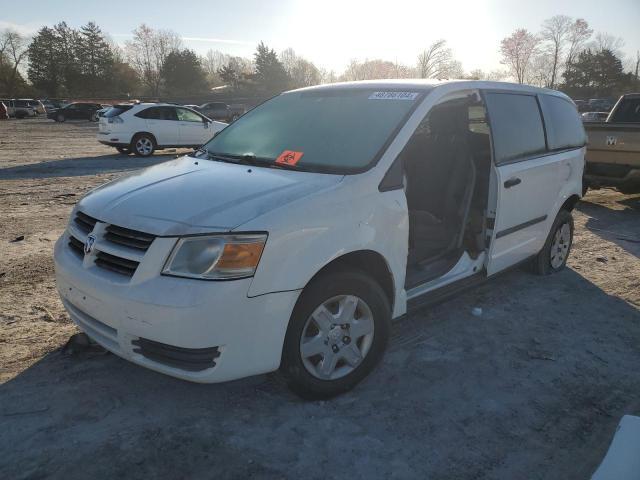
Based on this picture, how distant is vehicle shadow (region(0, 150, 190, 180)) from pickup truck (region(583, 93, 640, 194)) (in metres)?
10.1

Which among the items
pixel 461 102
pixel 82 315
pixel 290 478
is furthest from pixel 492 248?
pixel 82 315

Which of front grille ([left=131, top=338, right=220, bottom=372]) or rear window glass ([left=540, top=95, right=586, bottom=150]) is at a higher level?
rear window glass ([left=540, top=95, right=586, bottom=150])

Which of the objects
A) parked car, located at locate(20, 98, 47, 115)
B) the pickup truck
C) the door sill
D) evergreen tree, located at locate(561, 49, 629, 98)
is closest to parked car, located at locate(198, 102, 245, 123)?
parked car, located at locate(20, 98, 47, 115)

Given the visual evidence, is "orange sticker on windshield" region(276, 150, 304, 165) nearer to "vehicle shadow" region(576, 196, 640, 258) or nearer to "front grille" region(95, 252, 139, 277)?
"front grille" region(95, 252, 139, 277)

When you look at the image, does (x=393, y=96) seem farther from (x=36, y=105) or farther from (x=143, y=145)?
(x=36, y=105)

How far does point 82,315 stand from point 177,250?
2.84 feet

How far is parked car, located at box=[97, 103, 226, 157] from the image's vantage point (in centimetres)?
1481

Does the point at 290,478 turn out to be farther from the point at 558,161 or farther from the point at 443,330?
the point at 558,161

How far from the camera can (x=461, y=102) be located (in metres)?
4.07

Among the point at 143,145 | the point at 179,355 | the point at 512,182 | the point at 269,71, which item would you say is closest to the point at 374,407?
the point at 179,355

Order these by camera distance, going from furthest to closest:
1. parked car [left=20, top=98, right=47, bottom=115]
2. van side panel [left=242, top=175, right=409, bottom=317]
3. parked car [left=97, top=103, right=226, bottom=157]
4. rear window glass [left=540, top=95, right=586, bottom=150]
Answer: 1. parked car [left=20, top=98, right=47, bottom=115]
2. parked car [left=97, top=103, right=226, bottom=157]
3. rear window glass [left=540, top=95, right=586, bottom=150]
4. van side panel [left=242, top=175, right=409, bottom=317]

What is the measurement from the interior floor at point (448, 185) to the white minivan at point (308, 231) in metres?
0.01

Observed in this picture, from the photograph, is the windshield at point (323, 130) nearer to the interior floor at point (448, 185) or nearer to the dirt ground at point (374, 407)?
the interior floor at point (448, 185)

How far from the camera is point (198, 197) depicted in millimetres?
2729
